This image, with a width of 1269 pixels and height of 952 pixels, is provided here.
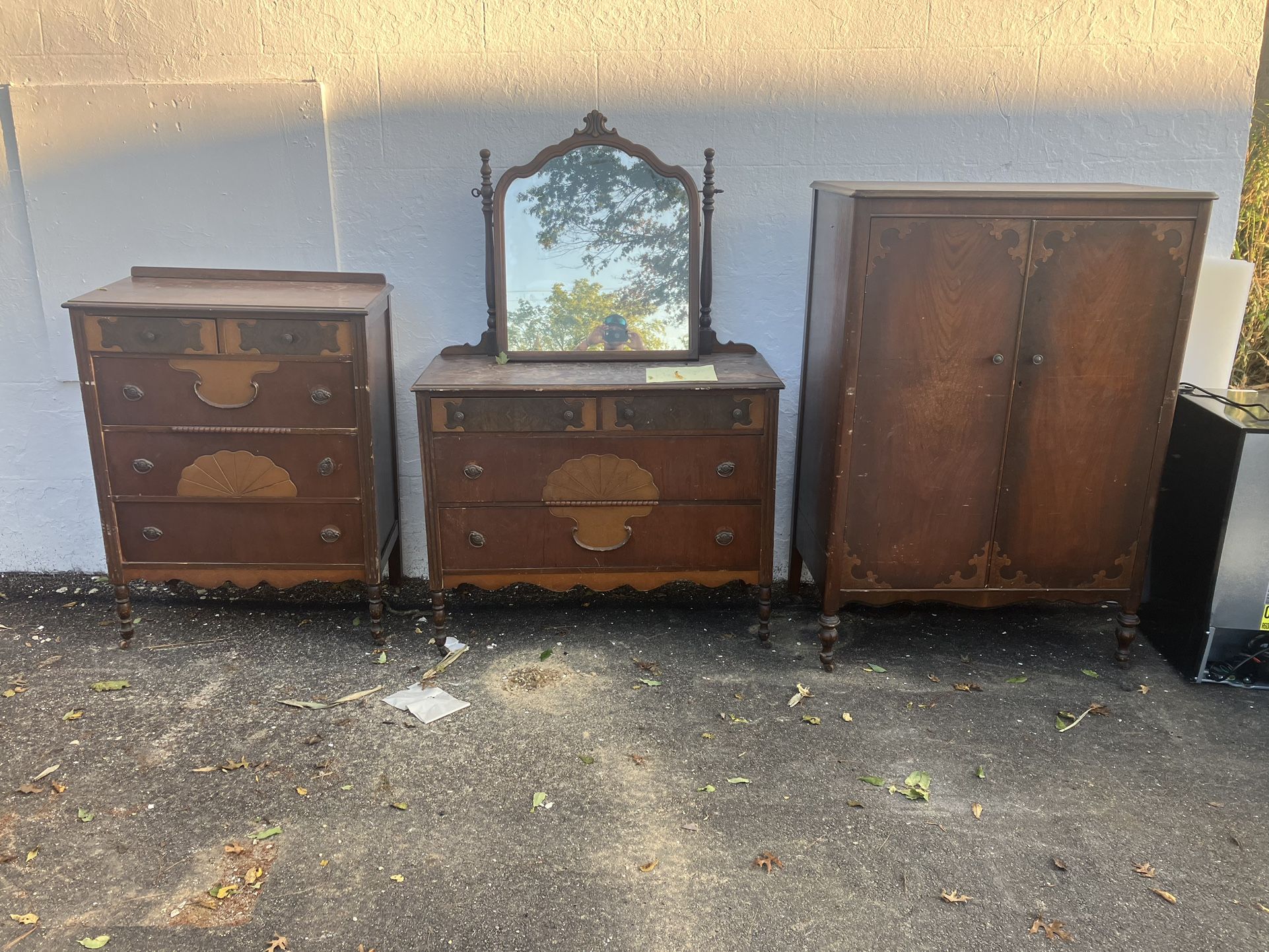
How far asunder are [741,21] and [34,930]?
3341mm

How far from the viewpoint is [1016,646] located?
345cm

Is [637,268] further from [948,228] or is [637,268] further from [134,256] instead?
[134,256]

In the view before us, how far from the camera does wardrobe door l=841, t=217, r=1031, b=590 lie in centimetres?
287

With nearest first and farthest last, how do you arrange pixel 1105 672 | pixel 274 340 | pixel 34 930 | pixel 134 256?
pixel 34 930, pixel 274 340, pixel 1105 672, pixel 134 256

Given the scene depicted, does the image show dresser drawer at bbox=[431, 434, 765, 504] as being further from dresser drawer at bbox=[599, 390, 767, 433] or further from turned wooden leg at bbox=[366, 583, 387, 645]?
turned wooden leg at bbox=[366, 583, 387, 645]

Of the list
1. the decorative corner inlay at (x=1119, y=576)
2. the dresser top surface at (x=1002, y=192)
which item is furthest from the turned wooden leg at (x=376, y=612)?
the decorative corner inlay at (x=1119, y=576)

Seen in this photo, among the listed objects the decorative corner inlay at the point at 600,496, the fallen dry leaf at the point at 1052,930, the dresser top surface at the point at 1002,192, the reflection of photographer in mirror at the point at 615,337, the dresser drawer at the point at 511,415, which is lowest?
the fallen dry leaf at the point at 1052,930

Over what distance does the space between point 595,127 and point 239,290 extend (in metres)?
1.37

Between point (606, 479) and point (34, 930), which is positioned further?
point (606, 479)

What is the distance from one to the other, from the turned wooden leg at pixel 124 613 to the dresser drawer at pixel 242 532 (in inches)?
5.7

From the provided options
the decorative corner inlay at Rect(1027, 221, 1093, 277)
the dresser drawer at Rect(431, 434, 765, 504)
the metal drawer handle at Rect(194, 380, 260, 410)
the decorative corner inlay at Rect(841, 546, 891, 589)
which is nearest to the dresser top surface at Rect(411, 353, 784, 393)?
the dresser drawer at Rect(431, 434, 765, 504)

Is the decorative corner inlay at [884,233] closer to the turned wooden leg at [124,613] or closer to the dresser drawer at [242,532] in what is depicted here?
the dresser drawer at [242,532]

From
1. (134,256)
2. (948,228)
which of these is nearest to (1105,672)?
(948,228)

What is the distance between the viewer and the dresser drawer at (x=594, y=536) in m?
3.24
